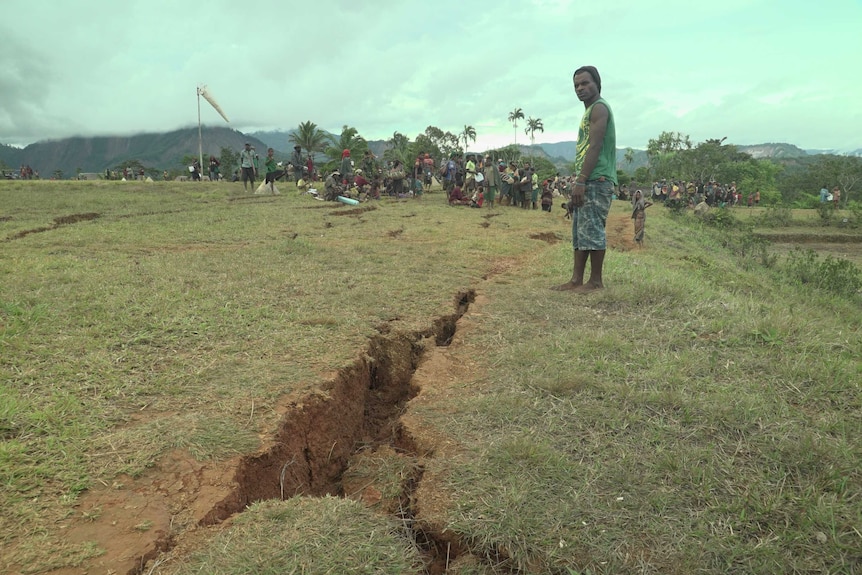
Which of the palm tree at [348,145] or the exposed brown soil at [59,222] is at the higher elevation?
the palm tree at [348,145]

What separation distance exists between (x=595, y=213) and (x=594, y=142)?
55 centimetres

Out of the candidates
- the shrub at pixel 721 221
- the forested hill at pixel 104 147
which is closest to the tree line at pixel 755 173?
→ the shrub at pixel 721 221

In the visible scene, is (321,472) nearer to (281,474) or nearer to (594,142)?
(281,474)

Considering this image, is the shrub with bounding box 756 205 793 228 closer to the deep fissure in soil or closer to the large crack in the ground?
the deep fissure in soil

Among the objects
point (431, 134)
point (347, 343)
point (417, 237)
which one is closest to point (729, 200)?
point (417, 237)

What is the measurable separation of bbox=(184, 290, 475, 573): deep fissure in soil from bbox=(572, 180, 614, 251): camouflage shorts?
1.53 metres

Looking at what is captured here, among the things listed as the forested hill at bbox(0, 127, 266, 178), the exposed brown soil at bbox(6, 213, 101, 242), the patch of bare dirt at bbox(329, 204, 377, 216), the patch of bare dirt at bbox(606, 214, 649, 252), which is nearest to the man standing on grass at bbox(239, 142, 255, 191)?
the patch of bare dirt at bbox(329, 204, 377, 216)

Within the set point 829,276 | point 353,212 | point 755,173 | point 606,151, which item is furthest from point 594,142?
point 755,173

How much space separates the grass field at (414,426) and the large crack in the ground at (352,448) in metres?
0.01

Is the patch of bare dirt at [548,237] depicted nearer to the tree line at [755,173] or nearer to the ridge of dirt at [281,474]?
the ridge of dirt at [281,474]

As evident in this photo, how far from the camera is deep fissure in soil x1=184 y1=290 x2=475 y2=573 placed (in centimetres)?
190

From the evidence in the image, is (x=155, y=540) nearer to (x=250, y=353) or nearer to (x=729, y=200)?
(x=250, y=353)

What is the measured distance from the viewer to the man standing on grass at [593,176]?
4133mm

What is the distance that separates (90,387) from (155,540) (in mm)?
1107
